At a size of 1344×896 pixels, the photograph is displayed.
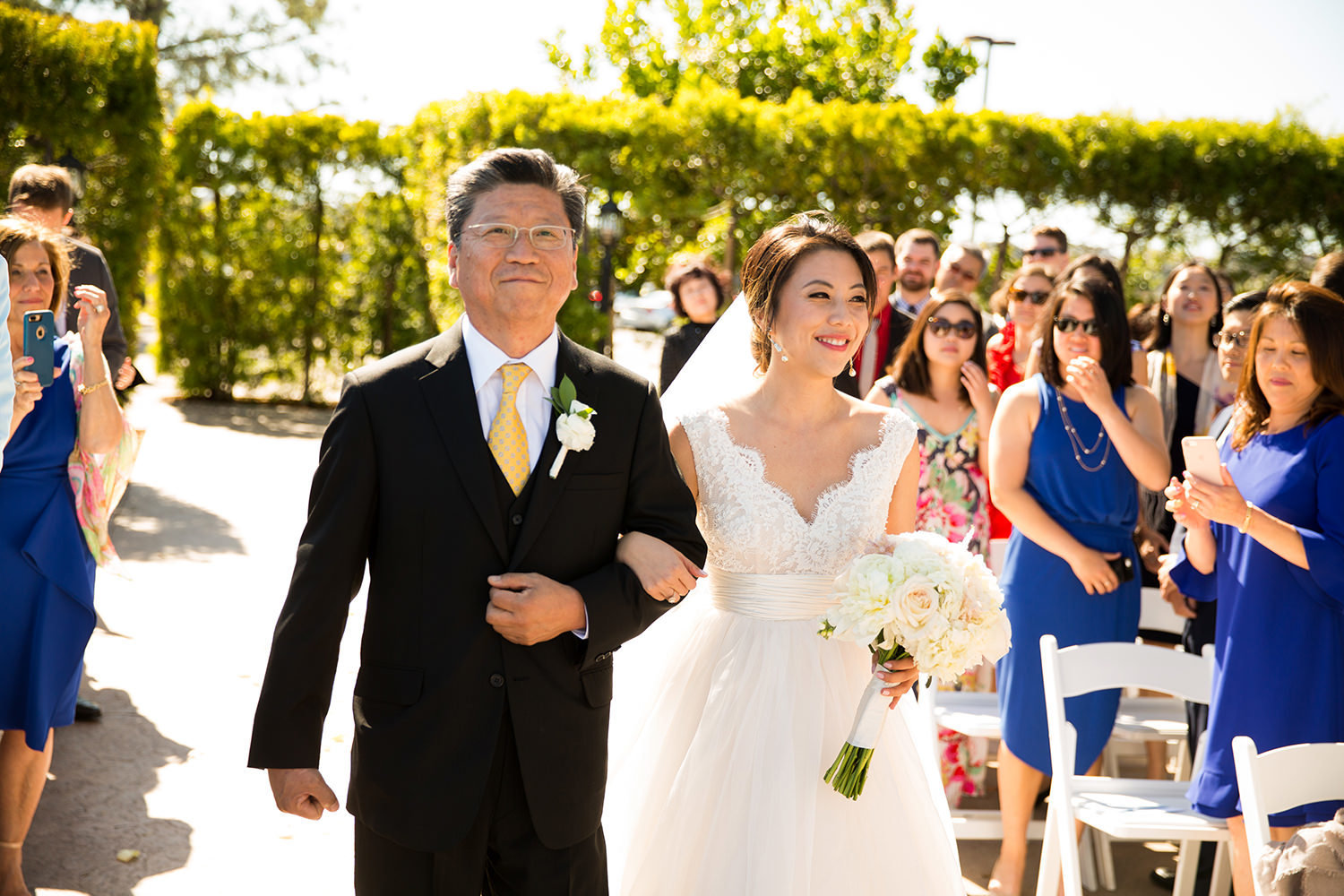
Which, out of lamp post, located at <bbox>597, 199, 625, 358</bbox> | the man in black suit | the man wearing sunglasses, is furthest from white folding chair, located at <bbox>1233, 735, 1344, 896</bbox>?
lamp post, located at <bbox>597, 199, 625, 358</bbox>

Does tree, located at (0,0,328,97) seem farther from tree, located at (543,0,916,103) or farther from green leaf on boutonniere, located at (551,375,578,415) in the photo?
green leaf on boutonniere, located at (551,375,578,415)

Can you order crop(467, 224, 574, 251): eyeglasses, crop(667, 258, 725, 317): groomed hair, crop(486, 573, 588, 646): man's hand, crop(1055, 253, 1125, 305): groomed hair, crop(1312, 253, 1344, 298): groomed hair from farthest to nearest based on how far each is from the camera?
crop(667, 258, 725, 317): groomed hair < crop(1312, 253, 1344, 298): groomed hair < crop(1055, 253, 1125, 305): groomed hair < crop(467, 224, 574, 251): eyeglasses < crop(486, 573, 588, 646): man's hand

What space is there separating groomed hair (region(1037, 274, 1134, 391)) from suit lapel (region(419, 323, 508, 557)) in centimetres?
280

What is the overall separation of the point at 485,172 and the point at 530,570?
81cm

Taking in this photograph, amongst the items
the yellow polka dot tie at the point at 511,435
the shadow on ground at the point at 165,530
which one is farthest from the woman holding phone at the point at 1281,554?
the shadow on ground at the point at 165,530

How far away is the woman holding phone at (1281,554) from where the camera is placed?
10.2 feet

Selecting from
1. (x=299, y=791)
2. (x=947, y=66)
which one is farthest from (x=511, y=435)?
(x=947, y=66)

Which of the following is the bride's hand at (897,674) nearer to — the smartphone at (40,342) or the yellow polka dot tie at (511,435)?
the yellow polka dot tie at (511,435)

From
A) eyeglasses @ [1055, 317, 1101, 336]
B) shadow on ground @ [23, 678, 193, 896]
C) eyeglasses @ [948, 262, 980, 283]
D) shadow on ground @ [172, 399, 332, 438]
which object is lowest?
shadow on ground @ [172, 399, 332, 438]

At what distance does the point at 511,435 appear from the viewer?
2186 mm

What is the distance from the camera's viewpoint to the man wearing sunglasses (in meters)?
6.76

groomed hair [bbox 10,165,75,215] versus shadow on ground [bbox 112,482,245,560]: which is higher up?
groomed hair [bbox 10,165,75,215]

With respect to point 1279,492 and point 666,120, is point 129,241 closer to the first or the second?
point 666,120

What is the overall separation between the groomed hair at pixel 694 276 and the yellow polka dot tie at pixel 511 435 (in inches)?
192
